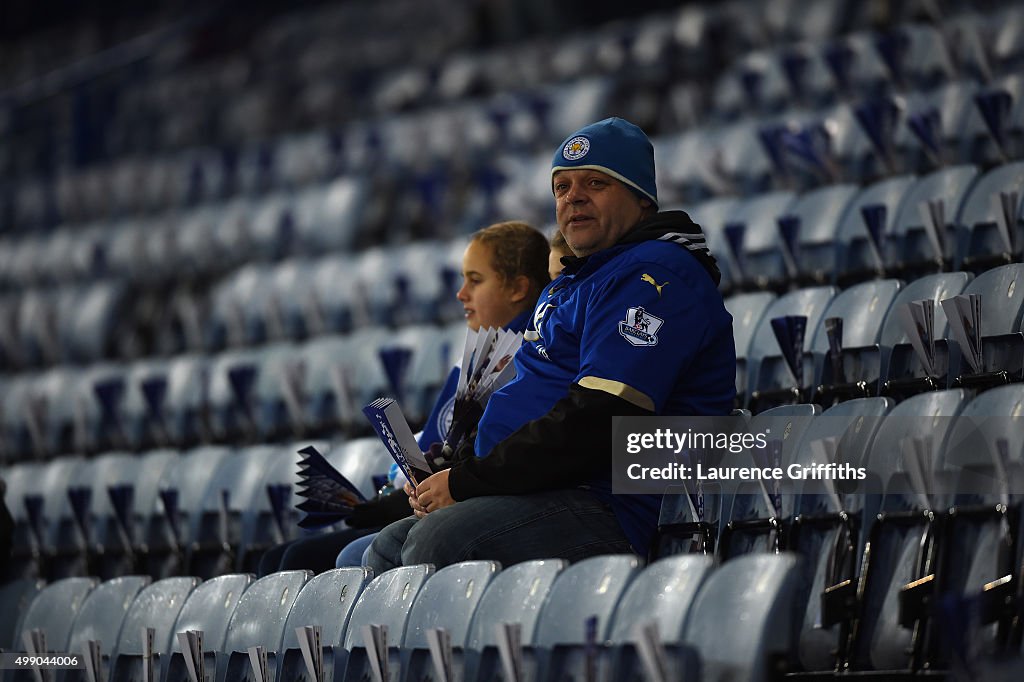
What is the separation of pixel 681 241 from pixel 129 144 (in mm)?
6940

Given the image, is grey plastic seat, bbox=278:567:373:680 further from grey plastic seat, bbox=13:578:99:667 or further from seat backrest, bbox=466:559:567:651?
grey plastic seat, bbox=13:578:99:667

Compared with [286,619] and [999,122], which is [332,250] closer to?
[999,122]

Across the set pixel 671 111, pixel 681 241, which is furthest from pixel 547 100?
pixel 681 241

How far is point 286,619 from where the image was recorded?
2340 millimetres

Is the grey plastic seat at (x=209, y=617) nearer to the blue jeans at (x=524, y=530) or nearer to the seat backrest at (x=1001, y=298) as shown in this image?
the blue jeans at (x=524, y=530)

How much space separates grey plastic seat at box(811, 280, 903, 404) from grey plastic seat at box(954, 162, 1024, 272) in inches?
12.2

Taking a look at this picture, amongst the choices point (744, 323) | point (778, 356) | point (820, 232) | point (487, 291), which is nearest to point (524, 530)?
point (487, 291)

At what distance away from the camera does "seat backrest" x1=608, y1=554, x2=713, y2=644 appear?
5.82 ft

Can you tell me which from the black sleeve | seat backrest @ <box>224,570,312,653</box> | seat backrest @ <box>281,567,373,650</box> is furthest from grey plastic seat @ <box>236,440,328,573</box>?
the black sleeve

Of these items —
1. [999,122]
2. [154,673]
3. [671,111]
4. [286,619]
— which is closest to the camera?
[286,619]

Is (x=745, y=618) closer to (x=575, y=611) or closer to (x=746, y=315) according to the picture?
(x=575, y=611)

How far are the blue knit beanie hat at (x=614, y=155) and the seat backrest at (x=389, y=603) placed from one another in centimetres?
74

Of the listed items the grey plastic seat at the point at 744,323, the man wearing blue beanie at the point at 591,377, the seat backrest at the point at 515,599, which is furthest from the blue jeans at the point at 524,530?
the grey plastic seat at the point at 744,323

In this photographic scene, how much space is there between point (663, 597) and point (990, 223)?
188cm
